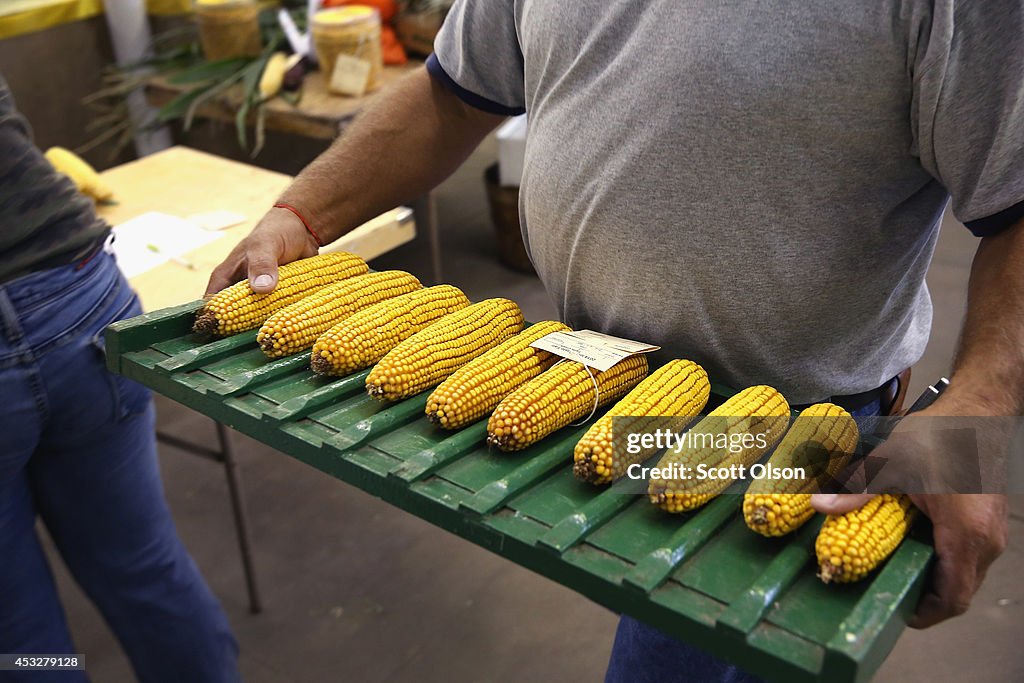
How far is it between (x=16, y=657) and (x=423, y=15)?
332 cm

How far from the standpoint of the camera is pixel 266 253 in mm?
1580

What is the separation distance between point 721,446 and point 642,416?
0.11 meters

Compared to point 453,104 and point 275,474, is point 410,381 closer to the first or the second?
point 453,104

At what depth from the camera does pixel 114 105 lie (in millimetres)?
5086

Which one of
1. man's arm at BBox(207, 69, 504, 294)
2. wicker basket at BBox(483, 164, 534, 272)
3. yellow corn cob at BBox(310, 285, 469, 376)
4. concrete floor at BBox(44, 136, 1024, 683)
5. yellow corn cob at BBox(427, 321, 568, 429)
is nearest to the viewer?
yellow corn cob at BBox(427, 321, 568, 429)

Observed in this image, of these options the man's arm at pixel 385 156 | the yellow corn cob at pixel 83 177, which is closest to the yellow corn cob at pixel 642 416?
the man's arm at pixel 385 156

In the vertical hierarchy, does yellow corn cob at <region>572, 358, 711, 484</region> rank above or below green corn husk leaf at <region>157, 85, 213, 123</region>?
above

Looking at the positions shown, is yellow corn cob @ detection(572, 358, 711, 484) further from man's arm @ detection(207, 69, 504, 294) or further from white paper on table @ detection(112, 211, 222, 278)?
white paper on table @ detection(112, 211, 222, 278)

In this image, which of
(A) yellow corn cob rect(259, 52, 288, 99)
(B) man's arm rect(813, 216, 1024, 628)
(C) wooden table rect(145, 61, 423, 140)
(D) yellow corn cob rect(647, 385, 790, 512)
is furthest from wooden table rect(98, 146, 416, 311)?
(B) man's arm rect(813, 216, 1024, 628)

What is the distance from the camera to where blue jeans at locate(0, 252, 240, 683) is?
5.49 ft

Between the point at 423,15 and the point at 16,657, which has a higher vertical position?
the point at 423,15

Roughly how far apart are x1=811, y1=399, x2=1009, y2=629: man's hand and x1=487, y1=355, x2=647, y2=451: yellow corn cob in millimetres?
339

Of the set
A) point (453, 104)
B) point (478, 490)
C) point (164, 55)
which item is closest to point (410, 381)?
point (478, 490)

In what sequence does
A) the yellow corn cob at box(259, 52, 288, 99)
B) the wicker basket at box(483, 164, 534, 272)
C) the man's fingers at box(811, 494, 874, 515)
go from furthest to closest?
the wicker basket at box(483, 164, 534, 272), the yellow corn cob at box(259, 52, 288, 99), the man's fingers at box(811, 494, 874, 515)
